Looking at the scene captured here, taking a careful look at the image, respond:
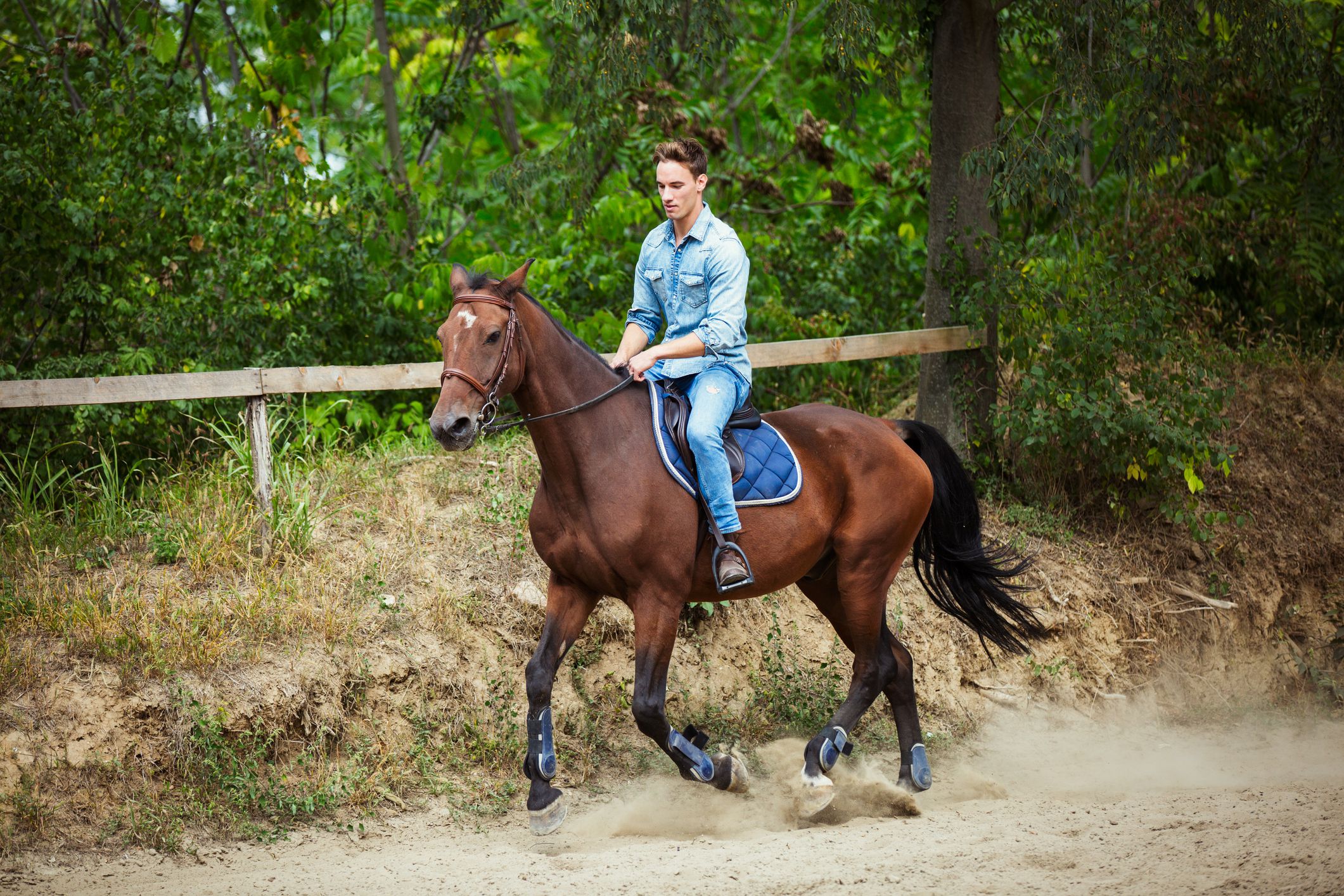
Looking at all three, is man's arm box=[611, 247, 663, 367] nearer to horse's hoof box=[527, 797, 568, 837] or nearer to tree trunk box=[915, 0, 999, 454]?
horse's hoof box=[527, 797, 568, 837]

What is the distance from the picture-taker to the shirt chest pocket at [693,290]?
5.37 meters

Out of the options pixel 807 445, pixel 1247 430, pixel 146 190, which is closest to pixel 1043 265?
pixel 1247 430

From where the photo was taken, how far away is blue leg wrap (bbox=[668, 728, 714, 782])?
16.9 ft

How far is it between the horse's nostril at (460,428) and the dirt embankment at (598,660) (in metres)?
2.16

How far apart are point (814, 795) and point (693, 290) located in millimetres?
2634

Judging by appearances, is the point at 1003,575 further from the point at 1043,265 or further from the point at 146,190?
the point at 146,190

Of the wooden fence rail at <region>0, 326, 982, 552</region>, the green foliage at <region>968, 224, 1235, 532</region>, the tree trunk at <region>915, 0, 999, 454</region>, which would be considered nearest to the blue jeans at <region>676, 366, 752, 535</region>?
the wooden fence rail at <region>0, 326, 982, 552</region>

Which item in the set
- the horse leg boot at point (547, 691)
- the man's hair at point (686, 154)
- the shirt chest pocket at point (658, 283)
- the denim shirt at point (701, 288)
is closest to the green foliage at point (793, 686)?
the horse leg boot at point (547, 691)

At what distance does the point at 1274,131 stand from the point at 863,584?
7.71 metres

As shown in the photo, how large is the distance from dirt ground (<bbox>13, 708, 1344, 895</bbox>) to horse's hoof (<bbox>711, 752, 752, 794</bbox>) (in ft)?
0.77

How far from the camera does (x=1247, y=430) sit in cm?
946

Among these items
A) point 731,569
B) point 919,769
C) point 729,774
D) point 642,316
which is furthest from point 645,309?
point 919,769

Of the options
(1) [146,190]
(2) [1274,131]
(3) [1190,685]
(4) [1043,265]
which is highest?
(2) [1274,131]

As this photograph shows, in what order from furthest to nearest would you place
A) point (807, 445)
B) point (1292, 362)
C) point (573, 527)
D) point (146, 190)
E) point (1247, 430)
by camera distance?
point (1292, 362), point (1247, 430), point (146, 190), point (807, 445), point (573, 527)
